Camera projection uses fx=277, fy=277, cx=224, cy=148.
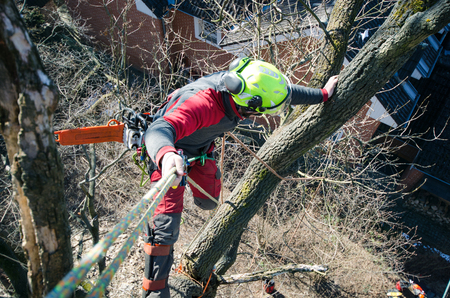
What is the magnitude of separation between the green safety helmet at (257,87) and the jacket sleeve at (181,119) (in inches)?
7.1

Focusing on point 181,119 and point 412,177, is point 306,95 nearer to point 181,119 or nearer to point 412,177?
point 181,119

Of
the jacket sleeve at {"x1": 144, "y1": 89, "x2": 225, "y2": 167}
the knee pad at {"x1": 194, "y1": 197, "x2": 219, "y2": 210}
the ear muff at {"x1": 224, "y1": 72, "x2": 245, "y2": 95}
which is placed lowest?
the knee pad at {"x1": 194, "y1": 197, "x2": 219, "y2": 210}

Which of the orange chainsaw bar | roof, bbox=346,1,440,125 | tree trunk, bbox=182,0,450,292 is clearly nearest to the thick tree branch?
tree trunk, bbox=182,0,450,292

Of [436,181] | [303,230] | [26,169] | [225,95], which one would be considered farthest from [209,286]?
[436,181]

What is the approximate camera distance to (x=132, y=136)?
2316 millimetres

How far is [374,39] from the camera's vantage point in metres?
2.11

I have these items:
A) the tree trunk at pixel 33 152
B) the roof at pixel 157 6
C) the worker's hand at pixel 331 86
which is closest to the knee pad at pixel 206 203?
the worker's hand at pixel 331 86

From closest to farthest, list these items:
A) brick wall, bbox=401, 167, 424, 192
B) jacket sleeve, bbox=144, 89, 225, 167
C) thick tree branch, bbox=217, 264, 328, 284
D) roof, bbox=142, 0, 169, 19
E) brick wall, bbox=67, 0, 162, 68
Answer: jacket sleeve, bbox=144, 89, 225, 167 < thick tree branch, bbox=217, 264, 328, 284 < roof, bbox=142, 0, 169, 19 < brick wall, bbox=67, 0, 162, 68 < brick wall, bbox=401, 167, 424, 192

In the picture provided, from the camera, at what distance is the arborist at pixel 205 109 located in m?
1.96

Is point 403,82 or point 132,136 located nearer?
point 132,136

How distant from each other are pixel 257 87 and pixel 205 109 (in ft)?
1.43

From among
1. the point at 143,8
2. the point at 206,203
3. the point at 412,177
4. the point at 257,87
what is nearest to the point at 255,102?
the point at 257,87

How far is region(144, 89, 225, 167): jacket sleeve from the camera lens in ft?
5.20

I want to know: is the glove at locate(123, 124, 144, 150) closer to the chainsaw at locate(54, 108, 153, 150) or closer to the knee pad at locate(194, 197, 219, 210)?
the chainsaw at locate(54, 108, 153, 150)
